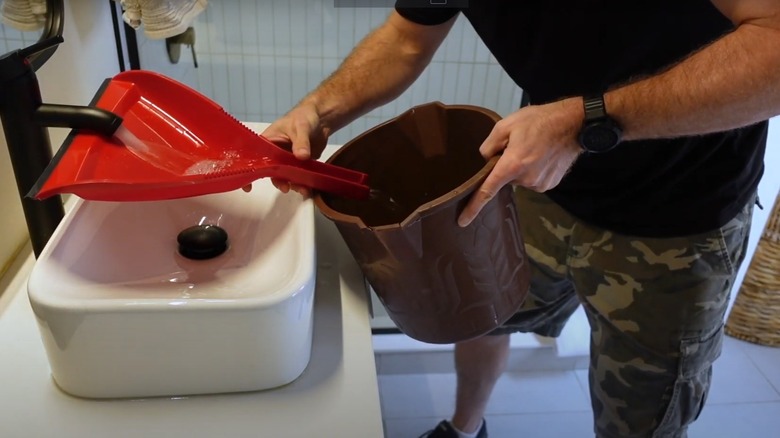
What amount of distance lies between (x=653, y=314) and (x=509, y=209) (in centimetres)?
36

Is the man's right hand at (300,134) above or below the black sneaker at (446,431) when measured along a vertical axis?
above

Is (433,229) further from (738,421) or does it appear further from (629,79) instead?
(738,421)

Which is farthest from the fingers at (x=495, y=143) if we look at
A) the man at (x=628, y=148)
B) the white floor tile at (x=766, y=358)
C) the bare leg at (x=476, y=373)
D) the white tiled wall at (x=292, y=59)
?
the white floor tile at (x=766, y=358)

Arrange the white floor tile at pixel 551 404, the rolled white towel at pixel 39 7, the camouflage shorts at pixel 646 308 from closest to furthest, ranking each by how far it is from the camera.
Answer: the rolled white towel at pixel 39 7 → the camouflage shorts at pixel 646 308 → the white floor tile at pixel 551 404

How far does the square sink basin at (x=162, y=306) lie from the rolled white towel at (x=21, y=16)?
256mm

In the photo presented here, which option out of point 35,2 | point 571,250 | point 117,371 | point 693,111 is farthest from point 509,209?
point 35,2

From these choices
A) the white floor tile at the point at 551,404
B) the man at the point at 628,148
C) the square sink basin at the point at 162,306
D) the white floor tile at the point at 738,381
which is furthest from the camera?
the white floor tile at the point at 738,381

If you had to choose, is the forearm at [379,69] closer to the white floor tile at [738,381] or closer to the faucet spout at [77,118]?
the faucet spout at [77,118]

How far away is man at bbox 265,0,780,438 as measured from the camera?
2.46 ft

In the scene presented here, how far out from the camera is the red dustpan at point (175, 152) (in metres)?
0.69

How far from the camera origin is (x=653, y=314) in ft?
3.32

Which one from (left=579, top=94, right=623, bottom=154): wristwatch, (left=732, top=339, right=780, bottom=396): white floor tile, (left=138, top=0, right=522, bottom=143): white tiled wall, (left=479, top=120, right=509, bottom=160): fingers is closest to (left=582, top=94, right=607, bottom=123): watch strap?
(left=579, top=94, right=623, bottom=154): wristwatch

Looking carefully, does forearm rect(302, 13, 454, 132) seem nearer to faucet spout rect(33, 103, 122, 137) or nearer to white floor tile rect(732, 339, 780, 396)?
faucet spout rect(33, 103, 122, 137)

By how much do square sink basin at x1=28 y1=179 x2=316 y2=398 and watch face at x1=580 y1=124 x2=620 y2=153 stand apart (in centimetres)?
33
